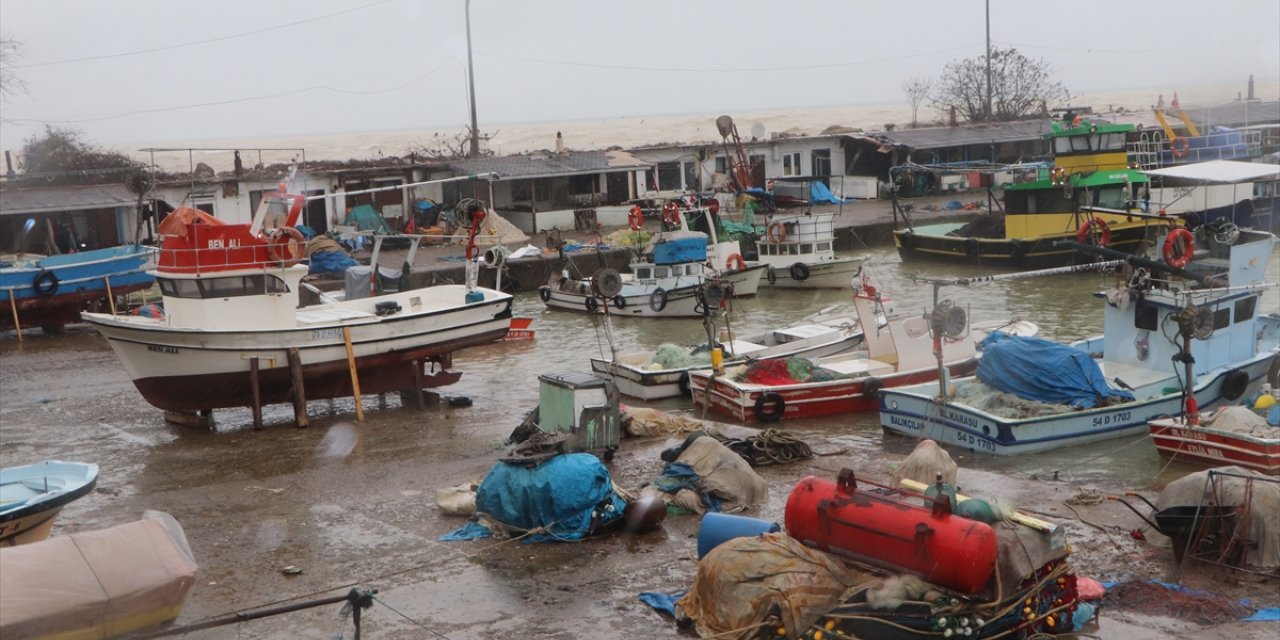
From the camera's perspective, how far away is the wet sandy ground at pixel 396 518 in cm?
1025

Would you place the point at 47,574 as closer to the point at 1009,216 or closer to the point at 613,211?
the point at 1009,216

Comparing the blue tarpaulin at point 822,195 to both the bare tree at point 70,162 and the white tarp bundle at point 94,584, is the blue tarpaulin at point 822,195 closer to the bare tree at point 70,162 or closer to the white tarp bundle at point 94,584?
the bare tree at point 70,162

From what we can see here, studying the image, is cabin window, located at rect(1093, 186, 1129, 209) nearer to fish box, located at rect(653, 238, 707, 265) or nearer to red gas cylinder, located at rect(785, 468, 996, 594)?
fish box, located at rect(653, 238, 707, 265)

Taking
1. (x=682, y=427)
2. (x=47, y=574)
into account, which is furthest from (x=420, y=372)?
(x=47, y=574)

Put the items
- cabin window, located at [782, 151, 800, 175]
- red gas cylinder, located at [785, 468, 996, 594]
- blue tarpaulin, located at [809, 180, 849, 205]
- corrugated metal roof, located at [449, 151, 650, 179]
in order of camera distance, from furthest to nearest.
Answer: cabin window, located at [782, 151, 800, 175] < blue tarpaulin, located at [809, 180, 849, 205] < corrugated metal roof, located at [449, 151, 650, 179] < red gas cylinder, located at [785, 468, 996, 594]

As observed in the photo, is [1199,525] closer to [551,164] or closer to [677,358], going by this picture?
[677,358]

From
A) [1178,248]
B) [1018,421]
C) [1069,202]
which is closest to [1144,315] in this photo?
[1178,248]

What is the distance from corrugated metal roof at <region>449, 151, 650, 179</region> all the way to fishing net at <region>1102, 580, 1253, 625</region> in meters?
30.0

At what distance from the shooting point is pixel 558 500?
12195mm

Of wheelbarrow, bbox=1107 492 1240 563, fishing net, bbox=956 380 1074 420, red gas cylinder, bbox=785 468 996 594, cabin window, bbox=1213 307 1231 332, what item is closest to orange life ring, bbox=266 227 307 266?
fishing net, bbox=956 380 1074 420

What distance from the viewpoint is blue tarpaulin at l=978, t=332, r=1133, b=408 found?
16.2 m

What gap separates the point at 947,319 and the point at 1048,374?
1.41m

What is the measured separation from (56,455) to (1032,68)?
53.6m

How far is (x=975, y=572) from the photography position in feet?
28.6
